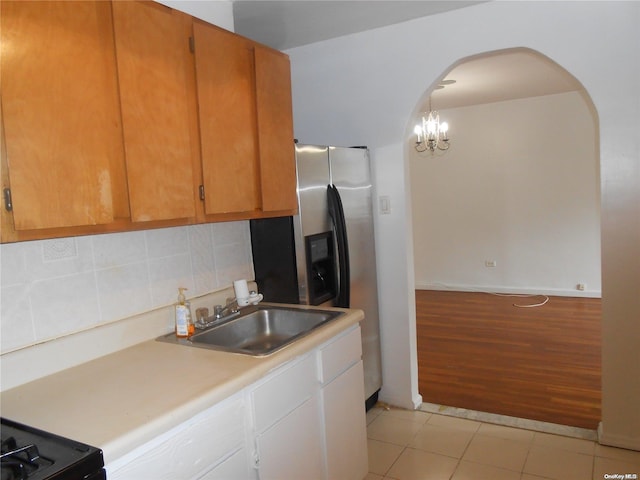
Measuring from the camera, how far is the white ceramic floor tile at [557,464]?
224cm

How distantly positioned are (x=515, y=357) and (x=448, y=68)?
7.91 feet

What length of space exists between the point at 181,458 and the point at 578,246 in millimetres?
5615

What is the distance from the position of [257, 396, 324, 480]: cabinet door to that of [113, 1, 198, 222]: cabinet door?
84cm

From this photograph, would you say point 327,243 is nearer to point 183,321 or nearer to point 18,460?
point 183,321

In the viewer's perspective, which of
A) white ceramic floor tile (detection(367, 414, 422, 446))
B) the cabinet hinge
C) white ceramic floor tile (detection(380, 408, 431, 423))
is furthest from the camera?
white ceramic floor tile (detection(380, 408, 431, 423))

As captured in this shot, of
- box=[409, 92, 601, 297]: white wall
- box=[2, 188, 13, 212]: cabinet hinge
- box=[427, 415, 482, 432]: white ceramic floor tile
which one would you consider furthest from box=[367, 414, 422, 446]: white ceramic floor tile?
box=[409, 92, 601, 297]: white wall

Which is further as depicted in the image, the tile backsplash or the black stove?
the tile backsplash

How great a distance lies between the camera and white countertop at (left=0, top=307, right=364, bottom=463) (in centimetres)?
116

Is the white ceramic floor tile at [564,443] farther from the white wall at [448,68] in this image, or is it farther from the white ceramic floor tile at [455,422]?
the white ceramic floor tile at [455,422]

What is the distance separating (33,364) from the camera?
148 cm

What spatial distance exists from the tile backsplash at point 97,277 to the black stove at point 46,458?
17.9 inches

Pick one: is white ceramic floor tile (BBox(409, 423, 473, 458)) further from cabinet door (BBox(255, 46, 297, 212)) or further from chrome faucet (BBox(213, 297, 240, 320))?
cabinet door (BBox(255, 46, 297, 212))

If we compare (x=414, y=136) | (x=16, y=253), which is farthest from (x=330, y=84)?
(x=414, y=136)

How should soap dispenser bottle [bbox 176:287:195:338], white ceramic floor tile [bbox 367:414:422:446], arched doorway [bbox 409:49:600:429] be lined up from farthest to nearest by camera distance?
arched doorway [bbox 409:49:600:429]
white ceramic floor tile [bbox 367:414:422:446]
soap dispenser bottle [bbox 176:287:195:338]
